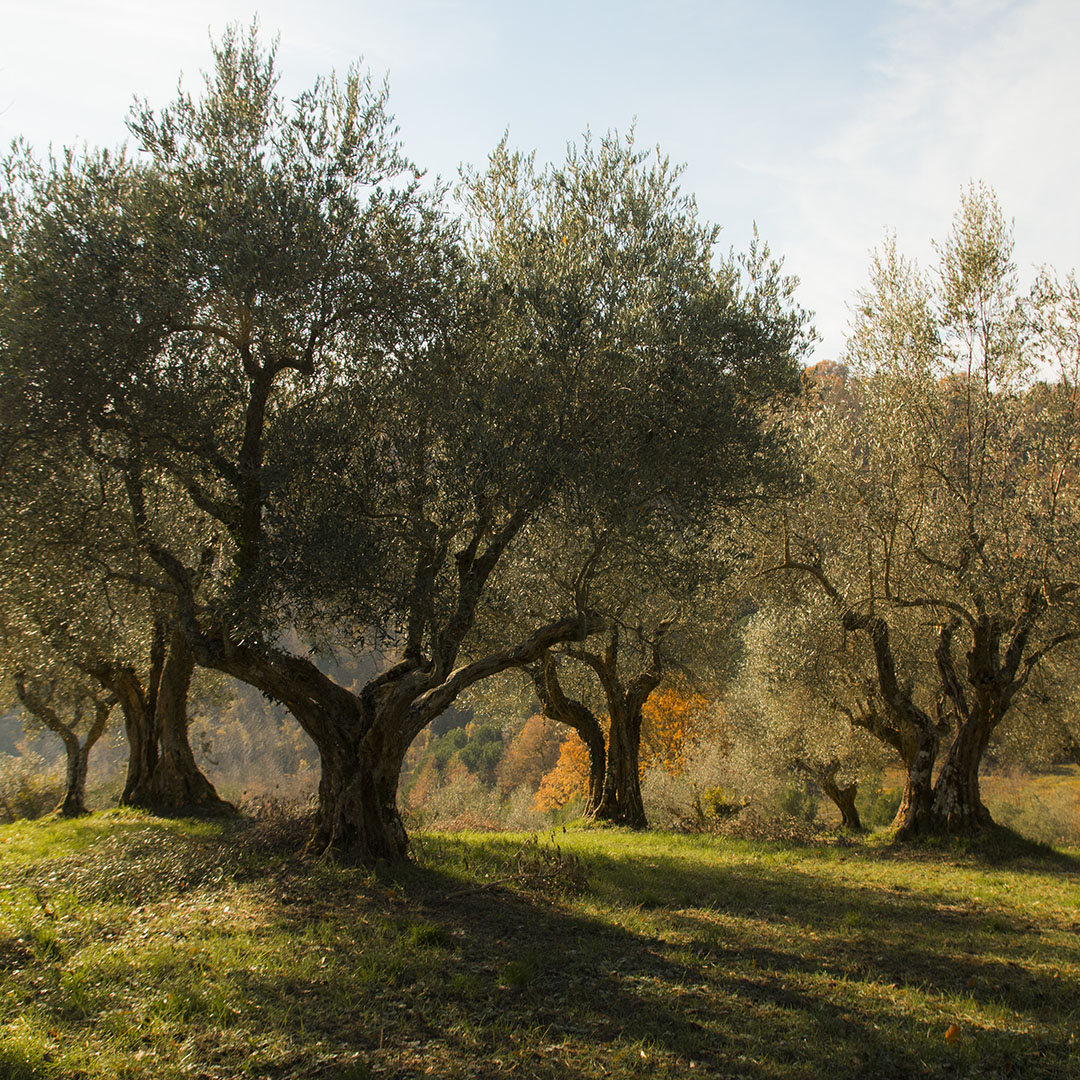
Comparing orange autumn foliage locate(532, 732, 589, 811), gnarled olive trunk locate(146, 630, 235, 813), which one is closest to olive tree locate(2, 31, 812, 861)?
gnarled olive trunk locate(146, 630, 235, 813)

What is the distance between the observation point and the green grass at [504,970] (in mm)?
5758

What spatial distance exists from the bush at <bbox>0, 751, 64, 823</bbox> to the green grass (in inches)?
943

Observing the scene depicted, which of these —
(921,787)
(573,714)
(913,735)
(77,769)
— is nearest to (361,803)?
(573,714)

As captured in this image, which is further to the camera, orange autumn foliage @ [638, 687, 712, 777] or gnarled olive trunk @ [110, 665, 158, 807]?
orange autumn foliage @ [638, 687, 712, 777]

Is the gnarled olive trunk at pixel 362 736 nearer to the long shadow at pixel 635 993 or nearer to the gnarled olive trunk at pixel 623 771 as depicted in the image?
the long shadow at pixel 635 993

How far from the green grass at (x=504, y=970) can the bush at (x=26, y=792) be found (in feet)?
78.6

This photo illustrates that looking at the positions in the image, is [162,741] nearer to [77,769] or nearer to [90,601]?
[77,769]

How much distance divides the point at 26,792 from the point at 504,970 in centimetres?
3461

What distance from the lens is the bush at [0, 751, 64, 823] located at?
1278 inches

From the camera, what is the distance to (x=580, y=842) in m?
17.5

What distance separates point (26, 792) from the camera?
3378 cm

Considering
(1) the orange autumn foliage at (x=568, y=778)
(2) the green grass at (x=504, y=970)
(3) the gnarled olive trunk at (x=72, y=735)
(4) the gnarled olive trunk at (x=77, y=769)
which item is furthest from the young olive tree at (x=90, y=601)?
(1) the orange autumn foliage at (x=568, y=778)

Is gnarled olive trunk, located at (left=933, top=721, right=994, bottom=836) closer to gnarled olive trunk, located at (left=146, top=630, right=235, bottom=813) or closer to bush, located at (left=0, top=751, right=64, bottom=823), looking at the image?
gnarled olive trunk, located at (left=146, top=630, right=235, bottom=813)

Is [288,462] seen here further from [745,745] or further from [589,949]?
[745,745]
